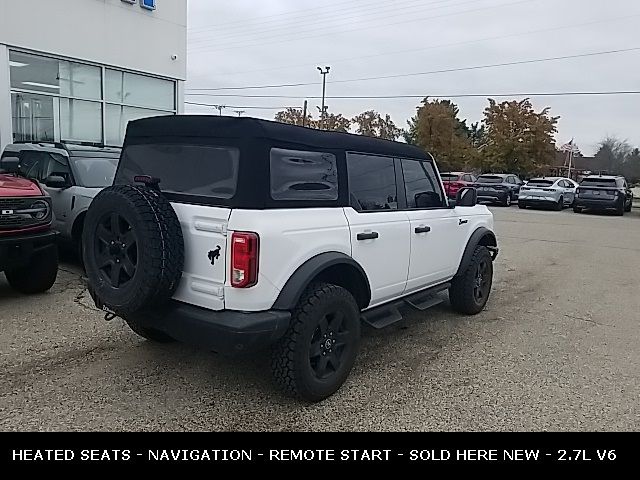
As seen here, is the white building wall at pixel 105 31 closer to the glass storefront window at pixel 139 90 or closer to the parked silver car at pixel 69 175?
the glass storefront window at pixel 139 90

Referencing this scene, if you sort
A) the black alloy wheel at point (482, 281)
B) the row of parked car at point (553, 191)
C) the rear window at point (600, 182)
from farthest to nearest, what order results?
the rear window at point (600, 182)
the row of parked car at point (553, 191)
the black alloy wheel at point (482, 281)

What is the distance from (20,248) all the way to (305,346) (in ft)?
11.6

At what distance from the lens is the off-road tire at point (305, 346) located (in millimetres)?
3381

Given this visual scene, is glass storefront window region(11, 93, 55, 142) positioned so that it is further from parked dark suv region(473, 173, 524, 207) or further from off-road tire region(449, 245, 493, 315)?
parked dark suv region(473, 173, 524, 207)

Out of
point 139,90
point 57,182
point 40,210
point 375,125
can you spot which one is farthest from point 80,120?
point 375,125

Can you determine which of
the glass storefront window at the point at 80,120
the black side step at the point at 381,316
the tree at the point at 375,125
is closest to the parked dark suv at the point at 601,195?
the glass storefront window at the point at 80,120

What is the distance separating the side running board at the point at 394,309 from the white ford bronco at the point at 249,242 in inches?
1.1

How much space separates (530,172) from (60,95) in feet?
103

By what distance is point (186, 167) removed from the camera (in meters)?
3.60

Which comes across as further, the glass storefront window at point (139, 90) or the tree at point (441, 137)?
the tree at point (441, 137)

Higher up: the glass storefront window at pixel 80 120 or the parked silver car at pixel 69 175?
the glass storefront window at pixel 80 120

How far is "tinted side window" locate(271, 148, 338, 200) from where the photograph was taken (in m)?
3.44

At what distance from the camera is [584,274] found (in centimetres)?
848
